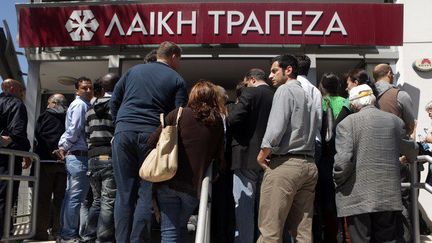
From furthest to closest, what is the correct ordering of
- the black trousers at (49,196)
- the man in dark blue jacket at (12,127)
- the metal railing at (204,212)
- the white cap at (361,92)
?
1. the black trousers at (49,196)
2. the man in dark blue jacket at (12,127)
3. the white cap at (361,92)
4. the metal railing at (204,212)

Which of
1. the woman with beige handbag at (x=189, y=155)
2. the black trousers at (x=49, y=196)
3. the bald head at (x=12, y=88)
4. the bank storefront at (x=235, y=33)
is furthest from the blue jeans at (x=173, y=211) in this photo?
the bank storefront at (x=235, y=33)

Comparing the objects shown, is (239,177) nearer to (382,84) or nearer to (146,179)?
(146,179)

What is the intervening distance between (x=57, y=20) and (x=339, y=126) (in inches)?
204

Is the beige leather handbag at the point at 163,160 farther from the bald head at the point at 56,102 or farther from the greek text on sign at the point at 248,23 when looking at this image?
the greek text on sign at the point at 248,23

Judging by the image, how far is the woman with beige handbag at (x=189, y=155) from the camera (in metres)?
3.55

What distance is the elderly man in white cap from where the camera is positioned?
12.4 ft

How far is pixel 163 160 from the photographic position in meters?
3.48

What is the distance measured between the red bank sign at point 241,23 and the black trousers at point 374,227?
3914 mm

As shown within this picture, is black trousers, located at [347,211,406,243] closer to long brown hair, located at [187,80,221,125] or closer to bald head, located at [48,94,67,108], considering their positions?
long brown hair, located at [187,80,221,125]

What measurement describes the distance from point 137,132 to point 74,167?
1.66 metres

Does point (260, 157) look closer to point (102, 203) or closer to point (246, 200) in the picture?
point (246, 200)

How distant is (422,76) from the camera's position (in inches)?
305

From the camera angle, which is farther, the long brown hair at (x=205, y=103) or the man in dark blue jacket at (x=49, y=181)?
the man in dark blue jacket at (x=49, y=181)

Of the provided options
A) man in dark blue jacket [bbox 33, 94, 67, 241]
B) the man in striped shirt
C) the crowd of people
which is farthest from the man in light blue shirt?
man in dark blue jacket [bbox 33, 94, 67, 241]
